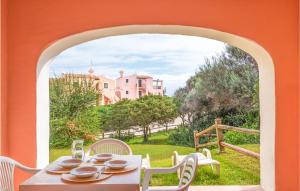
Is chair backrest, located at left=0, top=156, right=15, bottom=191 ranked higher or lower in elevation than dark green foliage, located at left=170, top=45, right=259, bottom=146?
lower

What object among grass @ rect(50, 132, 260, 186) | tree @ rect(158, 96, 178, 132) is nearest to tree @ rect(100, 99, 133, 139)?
grass @ rect(50, 132, 260, 186)

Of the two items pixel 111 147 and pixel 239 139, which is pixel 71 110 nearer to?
pixel 111 147

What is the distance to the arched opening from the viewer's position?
3828 millimetres

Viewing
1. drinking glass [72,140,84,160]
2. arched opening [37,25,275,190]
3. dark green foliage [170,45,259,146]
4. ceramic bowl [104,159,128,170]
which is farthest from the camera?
dark green foliage [170,45,259,146]

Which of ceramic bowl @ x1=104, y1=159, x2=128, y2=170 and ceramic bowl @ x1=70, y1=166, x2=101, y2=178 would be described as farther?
ceramic bowl @ x1=104, y1=159, x2=128, y2=170

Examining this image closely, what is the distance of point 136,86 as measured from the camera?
6.91 meters

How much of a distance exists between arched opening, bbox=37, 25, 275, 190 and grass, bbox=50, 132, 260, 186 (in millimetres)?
2165

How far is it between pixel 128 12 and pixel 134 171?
1.82 metres

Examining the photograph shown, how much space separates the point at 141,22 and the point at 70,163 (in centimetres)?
168

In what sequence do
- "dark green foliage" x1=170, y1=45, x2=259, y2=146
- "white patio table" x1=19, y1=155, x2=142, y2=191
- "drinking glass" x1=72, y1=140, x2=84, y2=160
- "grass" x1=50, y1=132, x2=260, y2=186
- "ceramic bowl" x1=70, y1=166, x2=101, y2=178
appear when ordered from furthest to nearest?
"dark green foliage" x1=170, y1=45, x2=259, y2=146 < "grass" x1=50, y1=132, x2=260, y2=186 < "drinking glass" x1=72, y1=140, x2=84, y2=160 < "ceramic bowl" x1=70, y1=166, x2=101, y2=178 < "white patio table" x1=19, y1=155, x2=142, y2=191

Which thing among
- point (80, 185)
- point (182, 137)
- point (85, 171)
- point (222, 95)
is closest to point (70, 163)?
point (85, 171)

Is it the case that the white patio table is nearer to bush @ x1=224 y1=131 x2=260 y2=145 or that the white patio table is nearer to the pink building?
the pink building

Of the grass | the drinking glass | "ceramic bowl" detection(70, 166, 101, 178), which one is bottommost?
the grass

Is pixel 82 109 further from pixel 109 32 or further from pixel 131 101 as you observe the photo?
pixel 109 32
